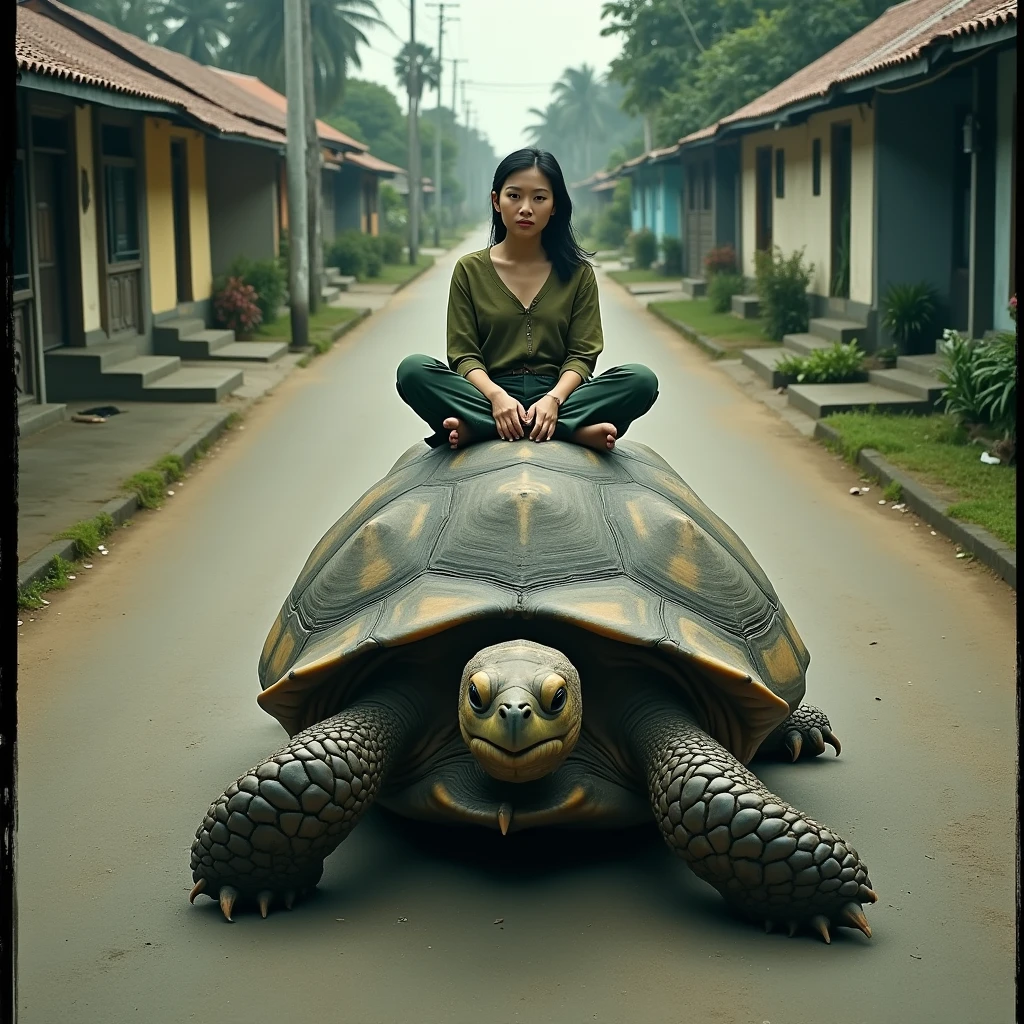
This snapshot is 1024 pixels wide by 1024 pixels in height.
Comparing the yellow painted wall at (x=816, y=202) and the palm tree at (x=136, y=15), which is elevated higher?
the palm tree at (x=136, y=15)

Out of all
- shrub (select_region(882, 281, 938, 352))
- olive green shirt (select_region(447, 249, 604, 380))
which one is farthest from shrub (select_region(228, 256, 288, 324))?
olive green shirt (select_region(447, 249, 604, 380))

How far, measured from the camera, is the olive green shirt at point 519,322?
542cm

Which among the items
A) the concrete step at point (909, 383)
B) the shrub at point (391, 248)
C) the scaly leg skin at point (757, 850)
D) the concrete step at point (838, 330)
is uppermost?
the shrub at point (391, 248)

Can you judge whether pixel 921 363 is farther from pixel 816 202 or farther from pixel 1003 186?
pixel 816 202

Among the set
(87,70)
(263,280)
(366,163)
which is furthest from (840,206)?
(366,163)

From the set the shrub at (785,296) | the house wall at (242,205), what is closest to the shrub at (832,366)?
the shrub at (785,296)

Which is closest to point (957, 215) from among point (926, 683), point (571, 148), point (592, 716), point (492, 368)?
point (926, 683)

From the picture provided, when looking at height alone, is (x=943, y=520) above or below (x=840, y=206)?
below

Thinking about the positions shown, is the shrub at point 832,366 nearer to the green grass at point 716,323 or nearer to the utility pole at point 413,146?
the green grass at point 716,323

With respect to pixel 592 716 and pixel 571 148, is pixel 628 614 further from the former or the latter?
pixel 571 148

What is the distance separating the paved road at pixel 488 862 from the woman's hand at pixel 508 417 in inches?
53.1

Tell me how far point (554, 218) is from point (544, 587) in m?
1.62

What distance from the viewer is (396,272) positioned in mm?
41594

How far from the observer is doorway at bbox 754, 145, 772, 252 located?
1036 inches
